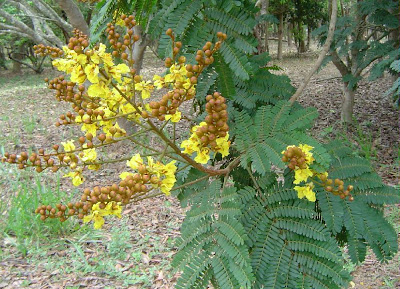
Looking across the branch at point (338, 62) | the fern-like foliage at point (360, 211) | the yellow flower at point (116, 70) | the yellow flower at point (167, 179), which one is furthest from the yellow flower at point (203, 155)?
A: the branch at point (338, 62)

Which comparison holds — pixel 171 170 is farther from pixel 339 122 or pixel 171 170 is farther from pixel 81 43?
pixel 339 122

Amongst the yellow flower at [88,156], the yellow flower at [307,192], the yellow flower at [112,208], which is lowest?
the yellow flower at [307,192]

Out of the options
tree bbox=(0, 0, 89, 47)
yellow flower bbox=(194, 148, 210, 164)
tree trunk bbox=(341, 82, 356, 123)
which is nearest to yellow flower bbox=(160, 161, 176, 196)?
yellow flower bbox=(194, 148, 210, 164)

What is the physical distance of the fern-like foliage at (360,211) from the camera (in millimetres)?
1473

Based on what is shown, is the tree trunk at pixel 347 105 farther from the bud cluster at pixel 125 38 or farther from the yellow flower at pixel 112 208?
the yellow flower at pixel 112 208

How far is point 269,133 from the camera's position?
154 cm

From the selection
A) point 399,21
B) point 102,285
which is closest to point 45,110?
point 102,285

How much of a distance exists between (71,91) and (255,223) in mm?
820

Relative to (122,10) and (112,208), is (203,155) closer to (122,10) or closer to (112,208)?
(112,208)

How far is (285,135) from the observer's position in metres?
1.48

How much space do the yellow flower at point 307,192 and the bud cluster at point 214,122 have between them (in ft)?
1.39

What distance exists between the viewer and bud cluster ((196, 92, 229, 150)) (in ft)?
3.43

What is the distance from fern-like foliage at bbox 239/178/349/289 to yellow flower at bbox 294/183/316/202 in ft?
0.16

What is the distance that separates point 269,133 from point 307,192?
0.29 meters
